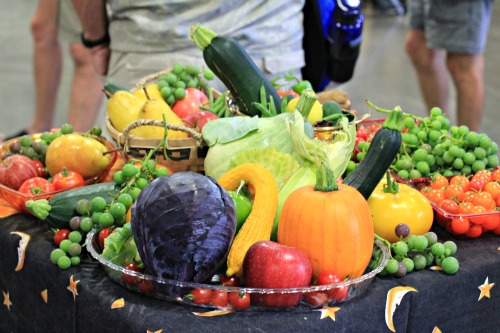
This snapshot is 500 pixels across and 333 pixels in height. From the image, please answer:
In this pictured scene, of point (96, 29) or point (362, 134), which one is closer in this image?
point (362, 134)

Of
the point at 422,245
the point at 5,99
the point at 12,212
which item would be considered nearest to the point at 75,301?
the point at 12,212

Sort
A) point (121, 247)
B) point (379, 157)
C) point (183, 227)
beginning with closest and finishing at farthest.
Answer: point (183, 227) → point (121, 247) → point (379, 157)

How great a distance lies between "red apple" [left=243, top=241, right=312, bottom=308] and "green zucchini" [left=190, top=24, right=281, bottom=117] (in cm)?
57

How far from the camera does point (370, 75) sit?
19.4 ft

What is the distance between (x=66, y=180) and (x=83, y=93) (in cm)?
218

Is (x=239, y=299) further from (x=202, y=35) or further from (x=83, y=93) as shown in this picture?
(x=83, y=93)

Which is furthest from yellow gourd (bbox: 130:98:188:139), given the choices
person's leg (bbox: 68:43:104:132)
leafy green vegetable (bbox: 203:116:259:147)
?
person's leg (bbox: 68:43:104:132)

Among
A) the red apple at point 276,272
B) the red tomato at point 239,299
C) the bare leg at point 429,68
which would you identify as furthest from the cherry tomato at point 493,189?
the bare leg at point 429,68

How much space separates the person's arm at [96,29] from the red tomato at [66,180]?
1200mm

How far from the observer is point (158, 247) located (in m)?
1.14

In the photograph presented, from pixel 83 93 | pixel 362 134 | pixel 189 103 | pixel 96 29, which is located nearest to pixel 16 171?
pixel 189 103

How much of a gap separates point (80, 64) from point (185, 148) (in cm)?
225

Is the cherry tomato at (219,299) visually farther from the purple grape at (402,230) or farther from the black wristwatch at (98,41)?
the black wristwatch at (98,41)

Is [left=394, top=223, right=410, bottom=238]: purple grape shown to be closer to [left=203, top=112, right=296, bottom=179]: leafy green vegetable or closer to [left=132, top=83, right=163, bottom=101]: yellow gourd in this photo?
[left=203, top=112, right=296, bottom=179]: leafy green vegetable
